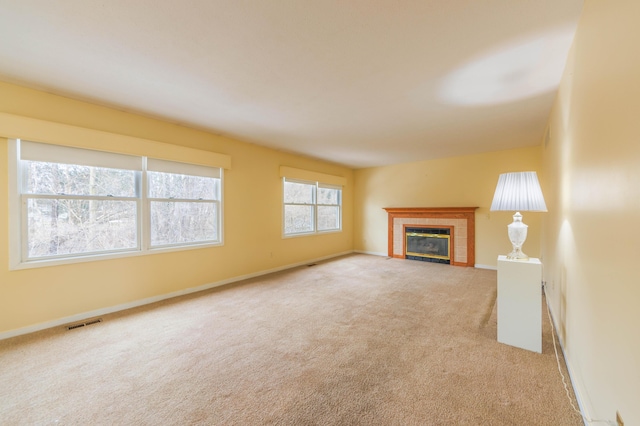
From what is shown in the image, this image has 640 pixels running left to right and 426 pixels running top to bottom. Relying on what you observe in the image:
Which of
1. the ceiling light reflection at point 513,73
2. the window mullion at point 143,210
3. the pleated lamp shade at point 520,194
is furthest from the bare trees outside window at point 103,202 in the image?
the pleated lamp shade at point 520,194

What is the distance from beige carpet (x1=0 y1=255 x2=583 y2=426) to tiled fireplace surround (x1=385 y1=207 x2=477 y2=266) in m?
2.39

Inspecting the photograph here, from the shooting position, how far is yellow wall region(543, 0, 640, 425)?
917 millimetres

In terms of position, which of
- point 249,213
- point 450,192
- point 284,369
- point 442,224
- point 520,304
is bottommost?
point 284,369

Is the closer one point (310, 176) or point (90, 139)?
point (90, 139)

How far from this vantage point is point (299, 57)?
1.98 m

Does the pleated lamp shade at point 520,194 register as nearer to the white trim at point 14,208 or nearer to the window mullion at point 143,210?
the window mullion at point 143,210

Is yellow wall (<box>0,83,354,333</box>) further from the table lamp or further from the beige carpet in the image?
the table lamp

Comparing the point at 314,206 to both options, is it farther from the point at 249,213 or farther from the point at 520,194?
the point at 520,194

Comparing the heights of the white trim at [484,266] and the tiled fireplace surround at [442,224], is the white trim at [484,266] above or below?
below

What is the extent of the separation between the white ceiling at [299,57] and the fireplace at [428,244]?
2827mm

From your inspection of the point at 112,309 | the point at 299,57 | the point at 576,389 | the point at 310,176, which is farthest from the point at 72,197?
the point at 576,389

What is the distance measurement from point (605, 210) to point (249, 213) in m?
4.21

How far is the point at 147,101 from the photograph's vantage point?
2.76m

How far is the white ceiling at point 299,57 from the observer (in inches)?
59.9
